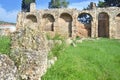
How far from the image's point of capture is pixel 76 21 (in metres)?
47.5

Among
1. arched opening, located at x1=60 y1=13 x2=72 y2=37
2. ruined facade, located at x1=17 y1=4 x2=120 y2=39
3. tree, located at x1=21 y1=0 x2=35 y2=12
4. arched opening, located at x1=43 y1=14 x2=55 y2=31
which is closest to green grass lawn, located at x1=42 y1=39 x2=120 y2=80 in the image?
ruined facade, located at x1=17 y1=4 x2=120 y2=39

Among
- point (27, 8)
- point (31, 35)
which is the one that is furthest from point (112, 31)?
point (31, 35)

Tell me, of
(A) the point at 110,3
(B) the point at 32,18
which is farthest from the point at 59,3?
(B) the point at 32,18

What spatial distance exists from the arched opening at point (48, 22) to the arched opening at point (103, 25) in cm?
644

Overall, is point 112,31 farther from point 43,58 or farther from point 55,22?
point 43,58

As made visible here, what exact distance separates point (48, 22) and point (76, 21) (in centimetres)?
415

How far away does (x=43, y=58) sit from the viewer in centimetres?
1134

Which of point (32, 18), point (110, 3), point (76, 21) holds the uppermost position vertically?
point (110, 3)

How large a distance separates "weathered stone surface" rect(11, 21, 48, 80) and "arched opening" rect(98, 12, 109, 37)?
36404 mm

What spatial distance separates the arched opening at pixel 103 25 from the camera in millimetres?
47922

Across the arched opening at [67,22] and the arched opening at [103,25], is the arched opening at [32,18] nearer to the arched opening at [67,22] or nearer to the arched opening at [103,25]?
the arched opening at [67,22]

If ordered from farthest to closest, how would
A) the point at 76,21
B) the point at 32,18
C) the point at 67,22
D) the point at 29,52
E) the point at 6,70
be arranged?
1. the point at 32,18
2. the point at 67,22
3. the point at 76,21
4. the point at 29,52
5. the point at 6,70

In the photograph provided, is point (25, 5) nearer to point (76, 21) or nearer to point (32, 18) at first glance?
point (32, 18)

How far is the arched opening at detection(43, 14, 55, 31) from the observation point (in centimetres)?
4847
